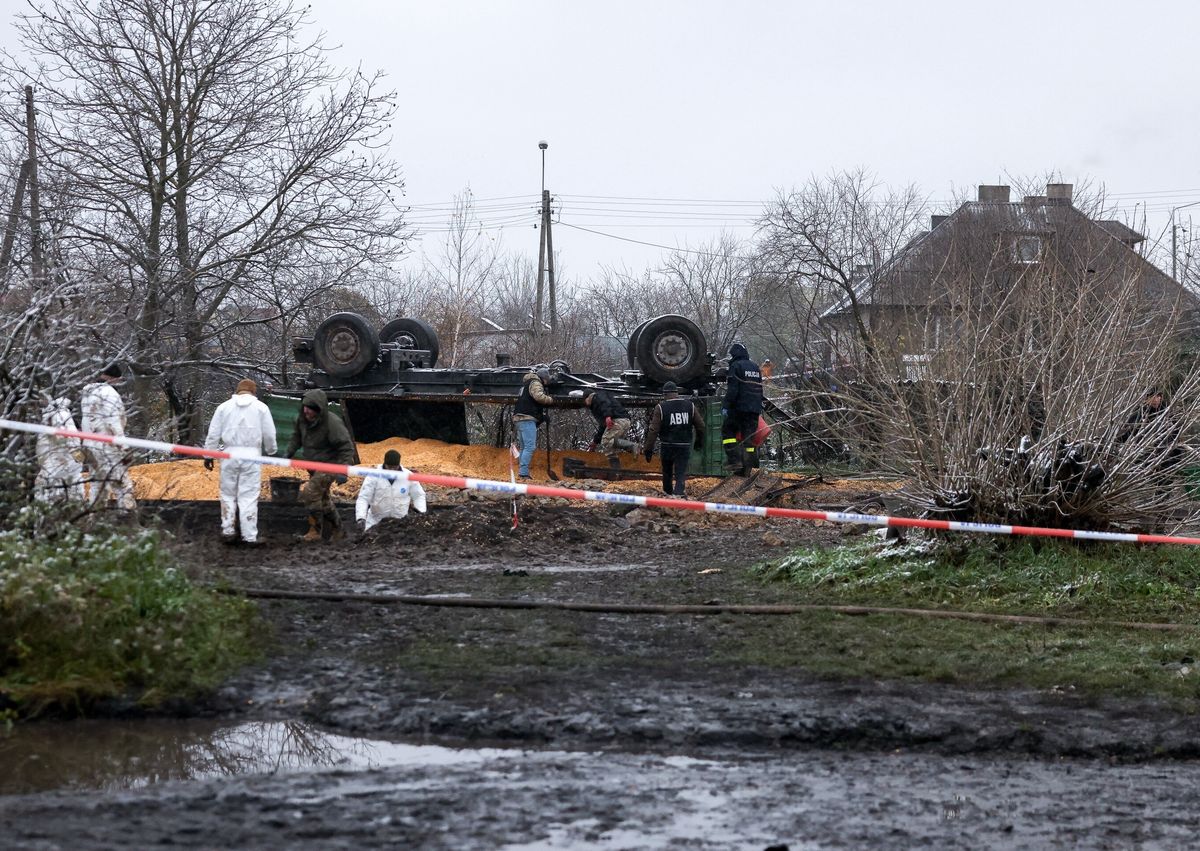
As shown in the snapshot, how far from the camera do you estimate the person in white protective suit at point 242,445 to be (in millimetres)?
13328

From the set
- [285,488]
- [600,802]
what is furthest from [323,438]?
[600,802]

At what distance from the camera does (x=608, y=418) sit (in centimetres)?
2081

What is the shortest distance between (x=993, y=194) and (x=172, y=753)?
28.0 meters

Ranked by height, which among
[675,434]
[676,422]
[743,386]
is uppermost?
[743,386]

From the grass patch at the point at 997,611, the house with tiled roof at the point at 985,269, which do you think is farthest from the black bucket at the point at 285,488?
the grass patch at the point at 997,611

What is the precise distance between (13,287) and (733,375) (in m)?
9.43

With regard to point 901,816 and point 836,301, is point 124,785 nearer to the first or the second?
point 901,816

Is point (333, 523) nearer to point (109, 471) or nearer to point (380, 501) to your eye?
point (380, 501)

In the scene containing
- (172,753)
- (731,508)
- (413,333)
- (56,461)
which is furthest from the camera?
(413,333)

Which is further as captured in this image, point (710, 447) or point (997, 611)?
point (710, 447)

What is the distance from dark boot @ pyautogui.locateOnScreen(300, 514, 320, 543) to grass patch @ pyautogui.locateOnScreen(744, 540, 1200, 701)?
5.17 metres

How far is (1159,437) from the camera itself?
10.5 metres

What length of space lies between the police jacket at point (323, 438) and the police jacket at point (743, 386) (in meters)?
6.86

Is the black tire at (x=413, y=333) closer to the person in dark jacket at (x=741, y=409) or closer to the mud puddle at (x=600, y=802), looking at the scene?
the person in dark jacket at (x=741, y=409)
